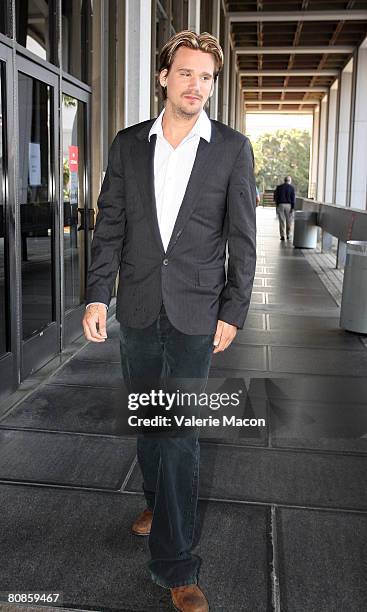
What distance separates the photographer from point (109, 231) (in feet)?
8.83

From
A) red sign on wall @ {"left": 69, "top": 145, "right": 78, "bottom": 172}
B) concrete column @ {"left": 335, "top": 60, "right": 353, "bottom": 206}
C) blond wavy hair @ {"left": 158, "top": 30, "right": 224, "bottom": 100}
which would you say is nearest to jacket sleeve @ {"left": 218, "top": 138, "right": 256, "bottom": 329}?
blond wavy hair @ {"left": 158, "top": 30, "right": 224, "bottom": 100}

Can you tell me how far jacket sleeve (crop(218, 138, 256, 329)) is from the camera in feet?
8.29

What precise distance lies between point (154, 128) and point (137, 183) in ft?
0.77

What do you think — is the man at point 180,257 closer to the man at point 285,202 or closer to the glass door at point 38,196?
the glass door at point 38,196

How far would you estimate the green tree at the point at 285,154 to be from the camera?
349 feet

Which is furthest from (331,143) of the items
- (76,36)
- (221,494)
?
(221,494)

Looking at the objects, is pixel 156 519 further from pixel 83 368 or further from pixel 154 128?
pixel 83 368

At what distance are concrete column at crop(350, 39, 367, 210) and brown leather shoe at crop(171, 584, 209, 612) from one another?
2773 cm

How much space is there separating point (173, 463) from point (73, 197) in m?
5.40

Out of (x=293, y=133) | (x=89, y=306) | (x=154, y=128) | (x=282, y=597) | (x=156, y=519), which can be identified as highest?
(x=293, y=133)

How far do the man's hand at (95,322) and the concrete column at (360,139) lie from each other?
27553mm

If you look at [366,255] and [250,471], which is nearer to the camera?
[250,471]

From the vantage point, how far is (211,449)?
4.28 meters

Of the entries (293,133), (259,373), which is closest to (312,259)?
(259,373)
